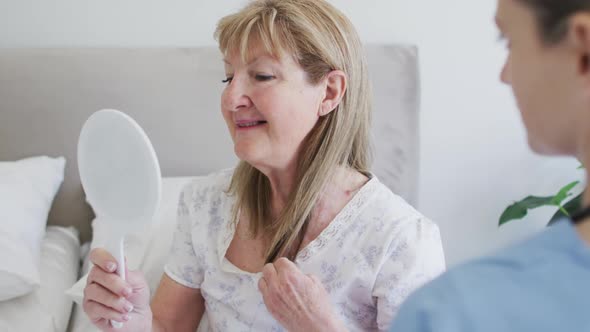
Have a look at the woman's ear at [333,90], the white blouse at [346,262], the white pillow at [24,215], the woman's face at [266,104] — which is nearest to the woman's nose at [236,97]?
the woman's face at [266,104]

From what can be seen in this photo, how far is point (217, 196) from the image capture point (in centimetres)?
150

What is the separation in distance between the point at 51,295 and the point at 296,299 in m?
0.79

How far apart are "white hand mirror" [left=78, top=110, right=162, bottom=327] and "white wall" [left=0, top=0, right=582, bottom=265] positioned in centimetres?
102

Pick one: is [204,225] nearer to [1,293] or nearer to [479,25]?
[1,293]

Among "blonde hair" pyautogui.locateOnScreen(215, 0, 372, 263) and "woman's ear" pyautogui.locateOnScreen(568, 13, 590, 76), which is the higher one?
"woman's ear" pyautogui.locateOnScreen(568, 13, 590, 76)

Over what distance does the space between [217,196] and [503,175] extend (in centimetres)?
123

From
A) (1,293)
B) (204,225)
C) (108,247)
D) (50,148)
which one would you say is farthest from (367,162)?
(50,148)

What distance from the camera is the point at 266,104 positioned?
1305 millimetres

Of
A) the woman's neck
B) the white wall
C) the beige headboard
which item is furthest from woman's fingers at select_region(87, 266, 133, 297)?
the white wall

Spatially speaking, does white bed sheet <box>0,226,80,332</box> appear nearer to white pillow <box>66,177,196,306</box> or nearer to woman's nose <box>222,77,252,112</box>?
white pillow <box>66,177,196,306</box>

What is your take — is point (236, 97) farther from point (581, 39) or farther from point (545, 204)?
point (545, 204)

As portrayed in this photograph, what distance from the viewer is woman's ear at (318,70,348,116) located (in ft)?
4.38

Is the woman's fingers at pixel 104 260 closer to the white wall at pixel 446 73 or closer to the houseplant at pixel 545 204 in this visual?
the white wall at pixel 446 73

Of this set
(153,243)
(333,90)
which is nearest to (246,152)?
(333,90)
